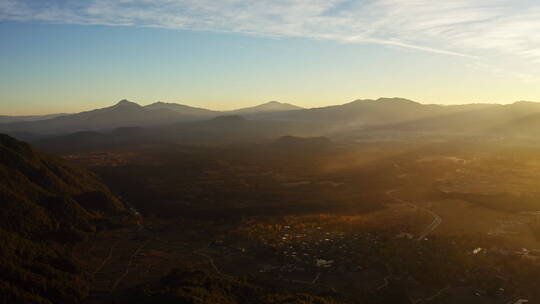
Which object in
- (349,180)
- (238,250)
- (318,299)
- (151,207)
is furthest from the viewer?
(349,180)

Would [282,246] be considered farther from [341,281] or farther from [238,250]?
[341,281]

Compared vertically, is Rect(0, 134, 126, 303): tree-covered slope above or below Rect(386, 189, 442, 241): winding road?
above

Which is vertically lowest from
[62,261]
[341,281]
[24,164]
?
[341,281]

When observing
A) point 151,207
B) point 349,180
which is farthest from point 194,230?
point 349,180

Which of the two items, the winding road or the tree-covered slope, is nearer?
the tree-covered slope

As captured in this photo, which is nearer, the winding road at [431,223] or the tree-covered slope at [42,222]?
the tree-covered slope at [42,222]

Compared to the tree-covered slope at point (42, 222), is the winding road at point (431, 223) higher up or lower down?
lower down

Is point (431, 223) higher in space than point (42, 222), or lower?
lower

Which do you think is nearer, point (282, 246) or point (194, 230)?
point (282, 246)

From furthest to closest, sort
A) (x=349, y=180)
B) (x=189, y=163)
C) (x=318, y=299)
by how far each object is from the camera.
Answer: (x=189, y=163)
(x=349, y=180)
(x=318, y=299)

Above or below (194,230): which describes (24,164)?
above

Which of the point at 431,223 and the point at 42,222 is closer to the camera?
the point at 42,222
